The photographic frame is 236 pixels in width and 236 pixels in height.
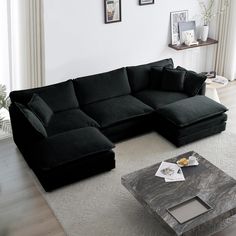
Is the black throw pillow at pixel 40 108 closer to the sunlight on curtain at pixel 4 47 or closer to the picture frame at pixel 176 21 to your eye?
the sunlight on curtain at pixel 4 47

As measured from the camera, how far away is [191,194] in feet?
14.1

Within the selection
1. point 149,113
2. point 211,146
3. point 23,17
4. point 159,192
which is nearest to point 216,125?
point 211,146

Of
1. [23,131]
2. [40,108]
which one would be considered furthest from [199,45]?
[23,131]

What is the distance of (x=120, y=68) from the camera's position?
632 centimetres

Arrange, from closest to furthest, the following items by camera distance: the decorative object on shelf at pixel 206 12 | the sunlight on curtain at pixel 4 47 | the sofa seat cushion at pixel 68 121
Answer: the sofa seat cushion at pixel 68 121
the sunlight on curtain at pixel 4 47
the decorative object on shelf at pixel 206 12

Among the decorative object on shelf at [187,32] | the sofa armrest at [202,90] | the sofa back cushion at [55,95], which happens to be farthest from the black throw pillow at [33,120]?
the decorative object on shelf at [187,32]

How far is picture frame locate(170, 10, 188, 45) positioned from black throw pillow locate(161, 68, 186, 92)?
997 millimetres

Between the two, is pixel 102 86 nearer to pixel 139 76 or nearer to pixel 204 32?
→ pixel 139 76

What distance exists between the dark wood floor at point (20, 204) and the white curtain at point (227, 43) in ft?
13.1

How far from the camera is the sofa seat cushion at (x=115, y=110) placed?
5.64m

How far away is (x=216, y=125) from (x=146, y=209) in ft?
7.03

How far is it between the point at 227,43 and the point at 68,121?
3525 mm

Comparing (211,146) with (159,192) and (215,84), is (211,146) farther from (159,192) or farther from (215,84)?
(159,192)

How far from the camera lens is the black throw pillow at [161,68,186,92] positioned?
6273mm
